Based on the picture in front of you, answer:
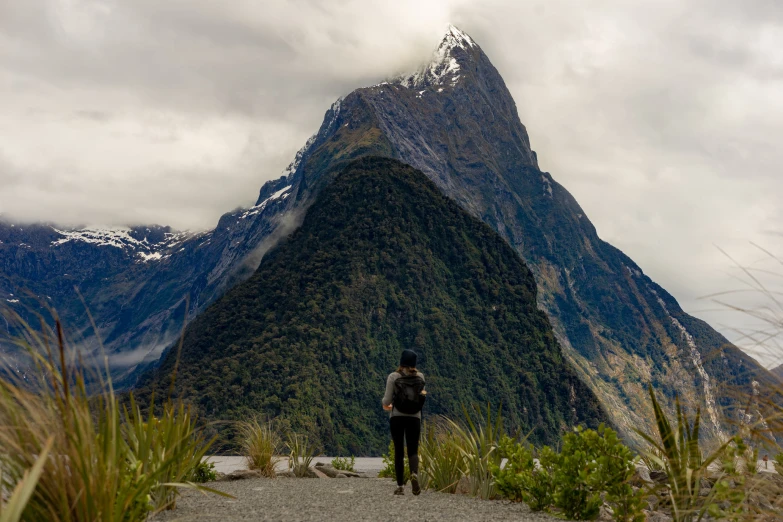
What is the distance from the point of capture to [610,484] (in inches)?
286

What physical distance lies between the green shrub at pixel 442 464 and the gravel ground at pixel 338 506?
13.9 inches

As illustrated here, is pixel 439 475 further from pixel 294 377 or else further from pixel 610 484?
pixel 294 377

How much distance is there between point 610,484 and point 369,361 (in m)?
114

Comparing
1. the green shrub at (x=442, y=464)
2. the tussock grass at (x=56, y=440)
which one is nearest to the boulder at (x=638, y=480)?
the green shrub at (x=442, y=464)

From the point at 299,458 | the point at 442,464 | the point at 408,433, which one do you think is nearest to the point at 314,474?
the point at 299,458

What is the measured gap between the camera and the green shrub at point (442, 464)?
1130 centimetres

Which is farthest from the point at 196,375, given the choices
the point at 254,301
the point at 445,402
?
the point at 445,402

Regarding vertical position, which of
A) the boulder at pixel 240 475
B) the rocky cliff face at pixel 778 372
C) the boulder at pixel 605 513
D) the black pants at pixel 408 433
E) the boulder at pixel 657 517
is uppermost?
the rocky cliff face at pixel 778 372

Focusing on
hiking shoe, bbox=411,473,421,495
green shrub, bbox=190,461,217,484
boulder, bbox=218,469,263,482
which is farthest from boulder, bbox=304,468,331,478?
hiking shoe, bbox=411,473,421,495

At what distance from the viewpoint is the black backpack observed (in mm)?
10234

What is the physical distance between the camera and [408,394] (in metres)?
10.2

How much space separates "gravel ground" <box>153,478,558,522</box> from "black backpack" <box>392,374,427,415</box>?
3.95 ft

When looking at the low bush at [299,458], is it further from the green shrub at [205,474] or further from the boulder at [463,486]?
the boulder at [463,486]

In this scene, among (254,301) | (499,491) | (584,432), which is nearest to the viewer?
(584,432)
